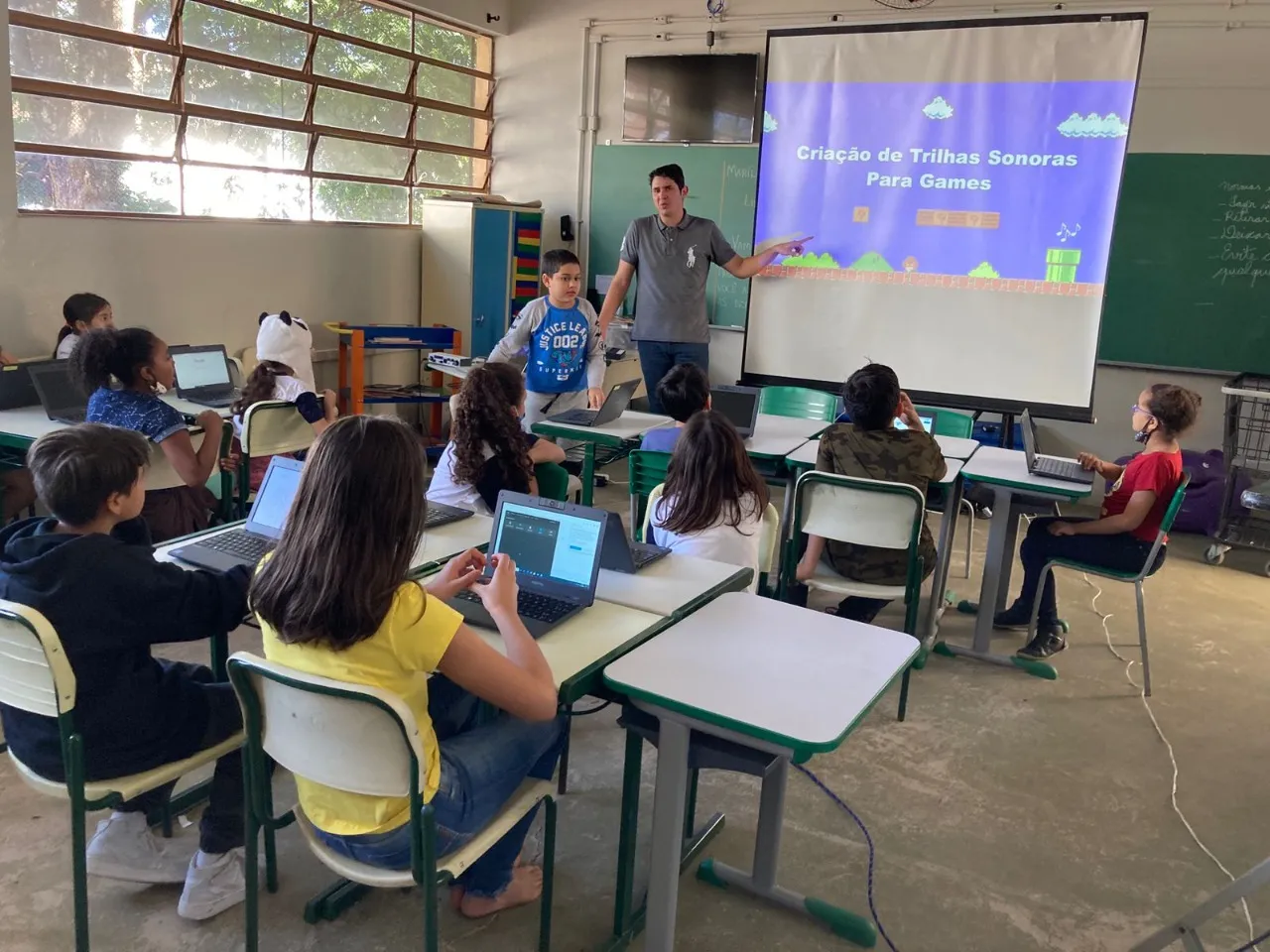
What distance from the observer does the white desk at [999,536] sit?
3443 mm

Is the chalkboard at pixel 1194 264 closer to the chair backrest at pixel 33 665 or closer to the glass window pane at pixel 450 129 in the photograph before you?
the glass window pane at pixel 450 129

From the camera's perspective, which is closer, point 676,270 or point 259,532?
point 259,532

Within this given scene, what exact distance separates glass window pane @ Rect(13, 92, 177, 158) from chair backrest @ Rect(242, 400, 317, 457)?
1837 mm

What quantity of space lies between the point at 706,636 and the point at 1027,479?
197 cm

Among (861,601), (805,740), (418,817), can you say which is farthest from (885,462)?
(418,817)

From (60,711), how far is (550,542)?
887 mm

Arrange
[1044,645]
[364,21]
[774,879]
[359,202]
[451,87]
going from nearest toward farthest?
[774,879] → [1044,645] → [364,21] → [359,202] → [451,87]

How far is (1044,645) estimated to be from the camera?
12.0 feet

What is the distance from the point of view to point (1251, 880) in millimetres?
1790

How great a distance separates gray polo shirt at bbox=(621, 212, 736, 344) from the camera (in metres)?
4.94

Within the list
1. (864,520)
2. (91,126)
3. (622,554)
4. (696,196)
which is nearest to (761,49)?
(696,196)

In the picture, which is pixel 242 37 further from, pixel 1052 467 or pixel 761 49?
pixel 1052 467

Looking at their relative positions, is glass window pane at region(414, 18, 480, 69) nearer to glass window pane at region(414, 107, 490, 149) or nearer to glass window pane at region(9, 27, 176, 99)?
glass window pane at region(414, 107, 490, 149)

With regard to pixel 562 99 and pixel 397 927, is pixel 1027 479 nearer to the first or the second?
pixel 397 927
